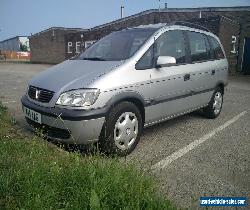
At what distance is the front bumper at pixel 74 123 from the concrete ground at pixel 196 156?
64 centimetres

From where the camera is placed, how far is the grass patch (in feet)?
8.48

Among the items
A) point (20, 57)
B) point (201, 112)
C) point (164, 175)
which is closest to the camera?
point (164, 175)

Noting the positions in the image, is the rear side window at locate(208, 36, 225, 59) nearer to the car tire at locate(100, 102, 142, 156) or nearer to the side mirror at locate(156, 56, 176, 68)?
the side mirror at locate(156, 56, 176, 68)

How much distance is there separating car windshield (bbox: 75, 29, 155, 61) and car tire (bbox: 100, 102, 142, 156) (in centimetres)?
83

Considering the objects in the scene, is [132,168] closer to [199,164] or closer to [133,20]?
[199,164]

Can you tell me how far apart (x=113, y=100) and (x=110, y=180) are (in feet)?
4.32

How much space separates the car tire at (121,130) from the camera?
3928 millimetres

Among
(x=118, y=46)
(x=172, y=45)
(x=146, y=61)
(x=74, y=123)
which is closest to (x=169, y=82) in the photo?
(x=146, y=61)

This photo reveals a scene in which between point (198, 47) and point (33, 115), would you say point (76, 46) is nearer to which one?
point (198, 47)

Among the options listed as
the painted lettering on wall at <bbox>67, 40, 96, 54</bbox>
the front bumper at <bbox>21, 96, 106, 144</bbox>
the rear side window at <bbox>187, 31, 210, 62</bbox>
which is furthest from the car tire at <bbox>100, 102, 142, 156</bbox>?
the painted lettering on wall at <bbox>67, 40, 96, 54</bbox>

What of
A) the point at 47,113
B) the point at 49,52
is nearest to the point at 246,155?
the point at 47,113

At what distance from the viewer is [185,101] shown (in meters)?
5.33

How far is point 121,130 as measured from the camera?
162 inches

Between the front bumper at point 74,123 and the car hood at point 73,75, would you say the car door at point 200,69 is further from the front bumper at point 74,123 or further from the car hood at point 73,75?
the front bumper at point 74,123
